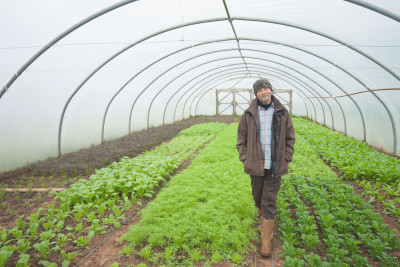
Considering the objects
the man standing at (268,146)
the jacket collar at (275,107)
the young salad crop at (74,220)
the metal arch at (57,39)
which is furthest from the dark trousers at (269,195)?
the metal arch at (57,39)

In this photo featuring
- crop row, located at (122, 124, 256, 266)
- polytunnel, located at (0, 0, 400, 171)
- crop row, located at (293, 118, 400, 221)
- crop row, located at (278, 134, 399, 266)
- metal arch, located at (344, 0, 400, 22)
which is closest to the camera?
crop row, located at (278, 134, 399, 266)

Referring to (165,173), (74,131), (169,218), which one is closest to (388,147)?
(165,173)

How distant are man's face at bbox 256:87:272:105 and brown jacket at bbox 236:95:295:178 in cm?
11

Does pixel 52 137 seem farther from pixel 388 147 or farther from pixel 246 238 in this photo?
pixel 388 147

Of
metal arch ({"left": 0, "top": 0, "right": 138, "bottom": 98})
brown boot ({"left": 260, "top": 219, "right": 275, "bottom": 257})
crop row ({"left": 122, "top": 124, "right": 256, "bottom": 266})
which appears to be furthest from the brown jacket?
metal arch ({"left": 0, "top": 0, "right": 138, "bottom": 98})

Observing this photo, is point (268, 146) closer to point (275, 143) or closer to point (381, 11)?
point (275, 143)

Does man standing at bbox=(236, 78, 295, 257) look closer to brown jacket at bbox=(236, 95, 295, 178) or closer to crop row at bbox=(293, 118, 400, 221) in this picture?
brown jacket at bbox=(236, 95, 295, 178)

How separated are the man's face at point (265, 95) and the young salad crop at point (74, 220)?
2.64 m

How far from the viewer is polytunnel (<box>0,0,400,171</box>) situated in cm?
557

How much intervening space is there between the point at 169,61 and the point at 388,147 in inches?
361

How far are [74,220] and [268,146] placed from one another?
10.3 ft

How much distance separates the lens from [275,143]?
9.91 ft

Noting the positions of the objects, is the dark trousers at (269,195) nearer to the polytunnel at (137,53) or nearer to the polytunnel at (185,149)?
the polytunnel at (185,149)

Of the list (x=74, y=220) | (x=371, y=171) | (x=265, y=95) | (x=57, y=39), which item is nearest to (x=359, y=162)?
(x=371, y=171)
